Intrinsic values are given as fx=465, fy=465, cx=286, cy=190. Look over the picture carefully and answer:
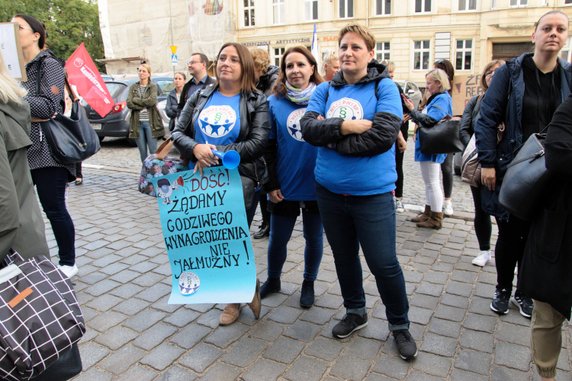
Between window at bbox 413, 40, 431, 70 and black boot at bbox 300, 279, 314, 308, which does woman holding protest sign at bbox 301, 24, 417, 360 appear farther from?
window at bbox 413, 40, 431, 70

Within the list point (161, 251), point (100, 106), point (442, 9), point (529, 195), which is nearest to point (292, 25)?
point (442, 9)

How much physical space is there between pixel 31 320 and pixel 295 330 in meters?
1.85

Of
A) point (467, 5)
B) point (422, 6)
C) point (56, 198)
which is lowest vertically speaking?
point (56, 198)

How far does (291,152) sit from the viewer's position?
10.7 feet

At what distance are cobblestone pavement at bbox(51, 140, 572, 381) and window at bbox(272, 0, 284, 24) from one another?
32527mm

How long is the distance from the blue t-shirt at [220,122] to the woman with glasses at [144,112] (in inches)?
205

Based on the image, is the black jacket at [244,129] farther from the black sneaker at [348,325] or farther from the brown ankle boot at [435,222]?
the brown ankle boot at [435,222]

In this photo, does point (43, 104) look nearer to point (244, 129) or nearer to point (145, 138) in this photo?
point (244, 129)

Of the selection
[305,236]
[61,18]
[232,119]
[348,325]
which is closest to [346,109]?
[232,119]

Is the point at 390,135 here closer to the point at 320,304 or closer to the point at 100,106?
the point at 320,304

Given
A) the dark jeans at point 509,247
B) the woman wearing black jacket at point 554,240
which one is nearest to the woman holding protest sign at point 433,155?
the dark jeans at point 509,247

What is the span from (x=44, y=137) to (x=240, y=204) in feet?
5.60

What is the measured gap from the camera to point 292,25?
1316 inches

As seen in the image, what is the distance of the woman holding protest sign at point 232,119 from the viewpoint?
3062mm
